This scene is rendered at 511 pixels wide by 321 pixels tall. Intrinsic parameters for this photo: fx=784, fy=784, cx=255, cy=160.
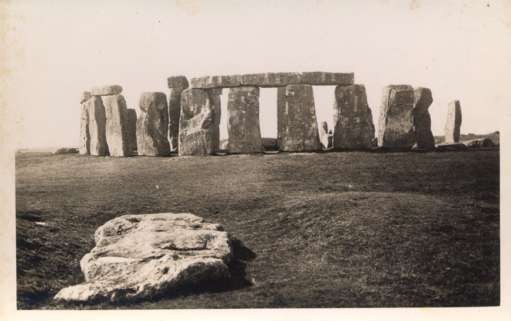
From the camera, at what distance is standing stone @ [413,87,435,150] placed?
14312mm

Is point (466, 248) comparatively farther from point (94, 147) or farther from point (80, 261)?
point (94, 147)

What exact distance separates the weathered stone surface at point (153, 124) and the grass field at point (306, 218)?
35 cm

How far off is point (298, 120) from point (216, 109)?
5.75 ft

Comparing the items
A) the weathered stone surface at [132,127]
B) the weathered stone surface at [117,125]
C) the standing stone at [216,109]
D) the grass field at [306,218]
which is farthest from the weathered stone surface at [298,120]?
the weathered stone surface at [132,127]

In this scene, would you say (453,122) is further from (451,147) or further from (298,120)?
(298,120)

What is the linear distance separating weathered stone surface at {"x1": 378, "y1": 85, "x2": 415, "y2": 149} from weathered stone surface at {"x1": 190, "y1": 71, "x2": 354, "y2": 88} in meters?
0.84

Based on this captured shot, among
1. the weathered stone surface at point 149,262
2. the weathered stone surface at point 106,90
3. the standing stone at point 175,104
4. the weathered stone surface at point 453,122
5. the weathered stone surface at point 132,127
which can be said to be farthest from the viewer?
the weathered stone surface at point 453,122

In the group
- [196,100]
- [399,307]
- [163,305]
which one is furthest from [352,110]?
[163,305]

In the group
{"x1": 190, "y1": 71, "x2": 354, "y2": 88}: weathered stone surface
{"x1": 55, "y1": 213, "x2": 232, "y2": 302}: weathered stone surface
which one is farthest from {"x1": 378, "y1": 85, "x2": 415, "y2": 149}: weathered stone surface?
{"x1": 55, "y1": 213, "x2": 232, "y2": 302}: weathered stone surface

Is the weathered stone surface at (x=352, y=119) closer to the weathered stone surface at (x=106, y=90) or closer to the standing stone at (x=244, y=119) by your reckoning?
the standing stone at (x=244, y=119)

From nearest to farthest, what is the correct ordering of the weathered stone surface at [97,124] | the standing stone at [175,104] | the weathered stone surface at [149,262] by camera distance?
the weathered stone surface at [149,262] < the standing stone at [175,104] < the weathered stone surface at [97,124]

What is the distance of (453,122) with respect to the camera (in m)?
16.1

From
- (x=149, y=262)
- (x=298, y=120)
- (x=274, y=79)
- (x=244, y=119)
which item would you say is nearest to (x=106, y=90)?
(x=244, y=119)

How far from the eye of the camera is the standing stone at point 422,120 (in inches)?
563
